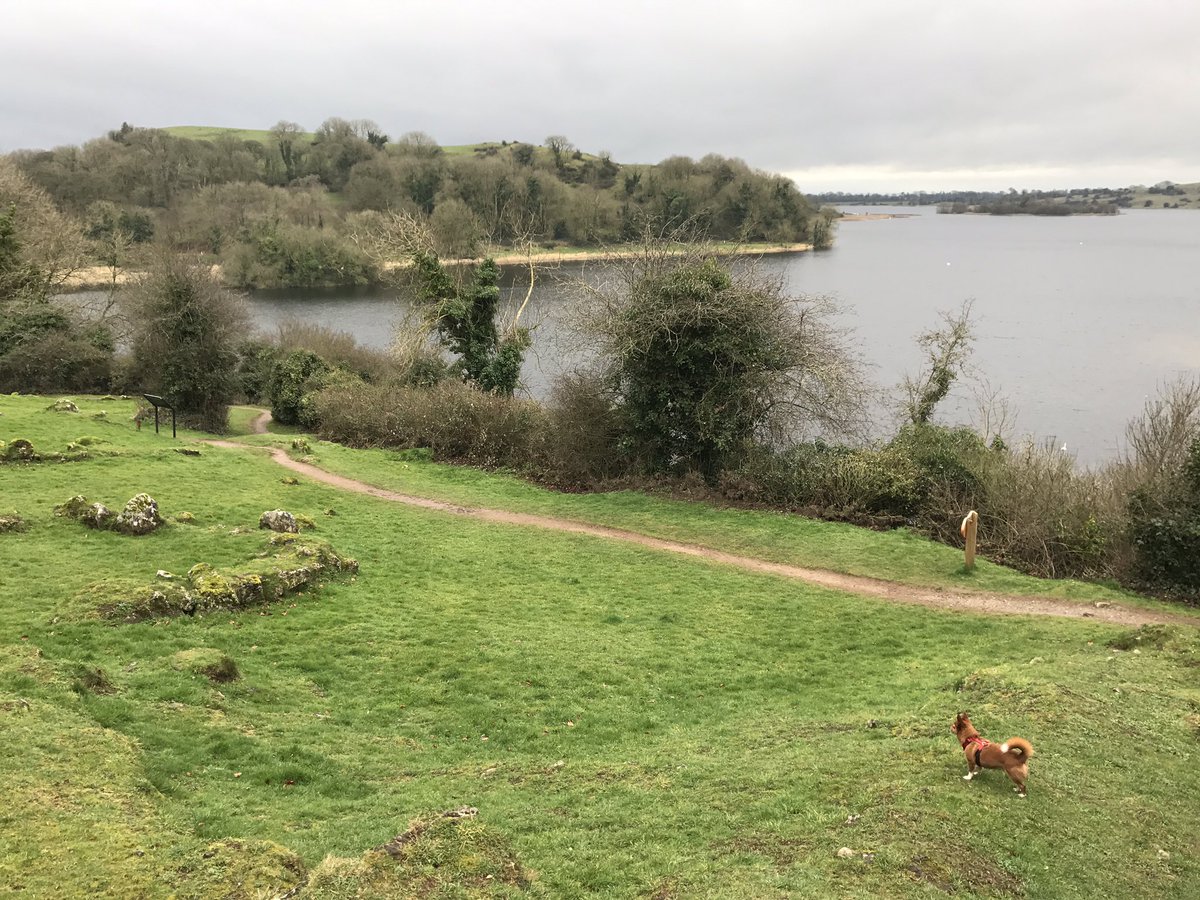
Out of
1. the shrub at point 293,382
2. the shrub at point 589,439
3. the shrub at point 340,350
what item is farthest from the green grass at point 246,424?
the shrub at point 589,439

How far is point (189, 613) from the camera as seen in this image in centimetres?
1170

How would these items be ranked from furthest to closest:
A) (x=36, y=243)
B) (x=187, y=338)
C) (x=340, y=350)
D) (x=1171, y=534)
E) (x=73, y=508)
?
(x=340, y=350) < (x=36, y=243) < (x=187, y=338) < (x=1171, y=534) < (x=73, y=508)

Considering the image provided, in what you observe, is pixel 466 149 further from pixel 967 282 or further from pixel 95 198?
pixel 967 282

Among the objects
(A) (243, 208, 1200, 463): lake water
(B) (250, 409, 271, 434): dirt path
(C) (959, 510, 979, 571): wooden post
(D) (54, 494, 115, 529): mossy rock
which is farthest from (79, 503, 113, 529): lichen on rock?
(B) (250, 409, 271, 434): dirt path

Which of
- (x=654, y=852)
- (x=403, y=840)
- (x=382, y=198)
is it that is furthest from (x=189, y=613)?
(x=382, y=198)

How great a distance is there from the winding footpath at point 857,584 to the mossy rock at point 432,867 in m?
11.1

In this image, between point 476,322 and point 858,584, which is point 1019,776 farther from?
point 476,322

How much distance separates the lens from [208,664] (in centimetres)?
992

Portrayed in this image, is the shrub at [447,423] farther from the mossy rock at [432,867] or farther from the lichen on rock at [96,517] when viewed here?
the mossy rock at [432,867]

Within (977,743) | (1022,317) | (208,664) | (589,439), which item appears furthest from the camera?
(1022,317)

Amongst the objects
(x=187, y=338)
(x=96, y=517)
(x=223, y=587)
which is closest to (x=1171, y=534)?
(x=223, y=587)

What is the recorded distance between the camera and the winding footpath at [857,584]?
14.6 metres

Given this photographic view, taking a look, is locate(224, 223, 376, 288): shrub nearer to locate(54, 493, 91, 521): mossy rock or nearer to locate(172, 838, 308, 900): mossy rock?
locate(54, 493, 91, 521): mossy rock

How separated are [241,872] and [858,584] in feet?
43.5
